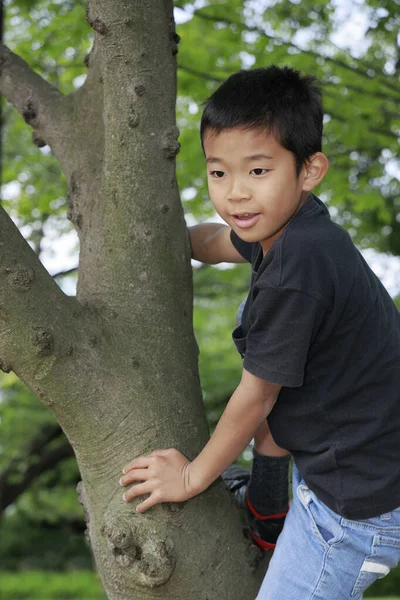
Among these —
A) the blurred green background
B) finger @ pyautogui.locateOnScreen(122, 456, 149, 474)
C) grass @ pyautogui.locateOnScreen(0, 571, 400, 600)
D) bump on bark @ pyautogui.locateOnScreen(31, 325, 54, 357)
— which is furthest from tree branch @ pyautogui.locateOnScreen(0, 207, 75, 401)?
grass @ pyautogui.locateOnScreen(0, 571, 400, 600)

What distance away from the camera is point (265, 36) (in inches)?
172

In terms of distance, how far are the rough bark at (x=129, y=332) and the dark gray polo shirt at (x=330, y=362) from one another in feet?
0.92

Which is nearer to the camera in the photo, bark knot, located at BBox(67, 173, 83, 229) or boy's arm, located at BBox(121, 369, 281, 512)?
boy's arm, located at BBox(121, 369, 281, 512)

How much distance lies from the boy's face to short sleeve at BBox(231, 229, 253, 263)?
0.37 meters

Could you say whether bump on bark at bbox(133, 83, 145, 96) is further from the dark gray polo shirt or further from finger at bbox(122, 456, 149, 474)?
finger at bbox(122, 456, 149, 474)

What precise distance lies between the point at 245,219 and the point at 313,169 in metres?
0.24

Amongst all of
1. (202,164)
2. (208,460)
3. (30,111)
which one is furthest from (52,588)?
(208,460)

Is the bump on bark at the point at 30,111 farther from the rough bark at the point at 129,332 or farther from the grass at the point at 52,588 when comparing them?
the grass at the point at 52,588

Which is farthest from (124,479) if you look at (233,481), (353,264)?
(353,264)

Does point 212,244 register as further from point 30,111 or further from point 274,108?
point 30,111

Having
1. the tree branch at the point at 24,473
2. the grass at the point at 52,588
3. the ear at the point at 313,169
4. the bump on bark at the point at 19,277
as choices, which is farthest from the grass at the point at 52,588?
the ear at the point at 313,169

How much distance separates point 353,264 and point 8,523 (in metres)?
15.4

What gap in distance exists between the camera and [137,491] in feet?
5.97

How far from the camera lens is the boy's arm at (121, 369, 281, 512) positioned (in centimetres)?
181
